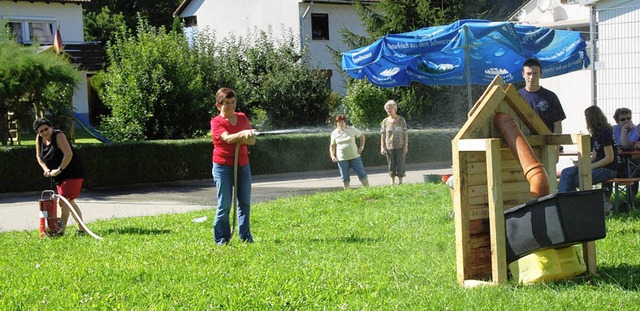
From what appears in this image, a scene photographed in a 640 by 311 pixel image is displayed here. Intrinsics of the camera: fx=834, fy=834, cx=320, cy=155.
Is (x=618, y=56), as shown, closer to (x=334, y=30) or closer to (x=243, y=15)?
(x=334, y=30)

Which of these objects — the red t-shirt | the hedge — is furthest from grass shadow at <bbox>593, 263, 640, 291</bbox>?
the hedge

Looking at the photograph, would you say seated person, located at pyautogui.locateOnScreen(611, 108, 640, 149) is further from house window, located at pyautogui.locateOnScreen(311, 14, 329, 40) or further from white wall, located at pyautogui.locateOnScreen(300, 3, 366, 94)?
house window, located at pyautogui.locateOnScreen(311, 14, 329, 40)

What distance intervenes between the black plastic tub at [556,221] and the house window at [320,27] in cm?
3284

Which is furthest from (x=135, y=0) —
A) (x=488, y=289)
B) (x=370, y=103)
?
(x=488, y=289)

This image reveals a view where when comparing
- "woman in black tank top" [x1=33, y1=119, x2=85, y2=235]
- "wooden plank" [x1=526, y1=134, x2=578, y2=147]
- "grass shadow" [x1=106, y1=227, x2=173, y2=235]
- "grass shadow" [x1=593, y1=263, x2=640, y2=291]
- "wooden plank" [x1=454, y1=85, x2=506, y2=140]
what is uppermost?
"wooden plank" [x1=454, y1=85, x2=506, y2=140]

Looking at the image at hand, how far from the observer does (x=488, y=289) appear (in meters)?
5.93

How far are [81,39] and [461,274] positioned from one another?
3913cm

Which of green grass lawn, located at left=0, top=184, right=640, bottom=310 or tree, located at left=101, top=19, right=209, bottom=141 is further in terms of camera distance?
tree, located at left=101, top=19, right=209, bottom=141

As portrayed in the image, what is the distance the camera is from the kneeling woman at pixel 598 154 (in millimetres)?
9781

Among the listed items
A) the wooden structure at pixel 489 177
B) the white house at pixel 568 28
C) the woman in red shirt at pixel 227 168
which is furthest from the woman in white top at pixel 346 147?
the wooden structure at pixel 489 177

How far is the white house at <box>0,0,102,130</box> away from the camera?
39.6 metres

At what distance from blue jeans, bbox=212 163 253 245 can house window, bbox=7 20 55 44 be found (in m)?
33.2

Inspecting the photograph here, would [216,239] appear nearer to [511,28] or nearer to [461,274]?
[461,274]

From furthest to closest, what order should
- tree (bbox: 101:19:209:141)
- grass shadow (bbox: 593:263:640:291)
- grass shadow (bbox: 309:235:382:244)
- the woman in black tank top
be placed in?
tree (bbox: 101:19:209:141) → the woman in black tank top → grass shadow (bbox: 309:235:382:244) → grass shadow (bbox: 593:263:640:291)
